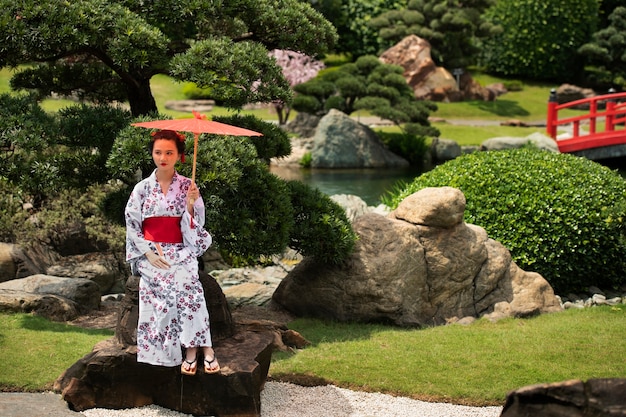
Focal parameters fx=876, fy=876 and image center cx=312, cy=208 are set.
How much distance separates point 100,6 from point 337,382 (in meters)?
4.12

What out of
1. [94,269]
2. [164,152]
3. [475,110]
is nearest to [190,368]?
[164,152]

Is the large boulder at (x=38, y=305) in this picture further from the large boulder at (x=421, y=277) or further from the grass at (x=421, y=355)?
the large boulder at (x=421, y=277)

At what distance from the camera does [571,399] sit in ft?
16.6

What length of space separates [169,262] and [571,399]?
3.01m

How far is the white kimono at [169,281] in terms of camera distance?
6.35 metres

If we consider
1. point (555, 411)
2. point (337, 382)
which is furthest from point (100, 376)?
point (555, 411)

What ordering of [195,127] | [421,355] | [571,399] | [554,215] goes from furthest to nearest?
1. [554,215]
2. [421,355]
3. [195,127]
4. [571,399]

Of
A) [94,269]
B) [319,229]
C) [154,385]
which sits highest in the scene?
[319,229]

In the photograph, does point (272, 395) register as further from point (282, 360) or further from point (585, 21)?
point (585, 21)

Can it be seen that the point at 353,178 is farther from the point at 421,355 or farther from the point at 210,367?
the point at 210,367

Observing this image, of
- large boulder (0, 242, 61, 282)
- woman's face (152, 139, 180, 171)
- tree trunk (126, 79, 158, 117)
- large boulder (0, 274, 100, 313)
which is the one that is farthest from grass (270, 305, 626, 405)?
large boulder (0, 242, 61, 282)

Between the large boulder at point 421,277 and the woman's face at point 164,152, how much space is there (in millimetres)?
2903

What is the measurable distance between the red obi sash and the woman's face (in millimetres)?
387

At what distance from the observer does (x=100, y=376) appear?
6.46 m
